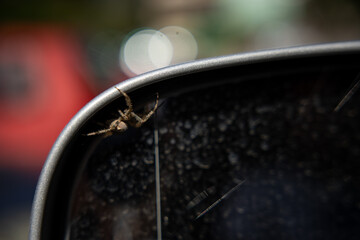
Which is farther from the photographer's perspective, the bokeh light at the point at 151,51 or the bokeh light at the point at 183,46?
the bokeh light at the point at 183,46

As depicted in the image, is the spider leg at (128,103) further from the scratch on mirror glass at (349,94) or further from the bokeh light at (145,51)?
the bokeh light at (145,51)

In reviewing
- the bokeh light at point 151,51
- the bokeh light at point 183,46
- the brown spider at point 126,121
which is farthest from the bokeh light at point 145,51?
the brown spider at point 126,121

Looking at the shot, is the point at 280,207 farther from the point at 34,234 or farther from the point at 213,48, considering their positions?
the point at 213,48

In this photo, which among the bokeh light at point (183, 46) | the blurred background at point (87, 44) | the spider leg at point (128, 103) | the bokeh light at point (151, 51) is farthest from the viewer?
the bokeh light at point (183, 46)

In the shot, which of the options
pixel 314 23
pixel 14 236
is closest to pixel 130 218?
pixel 14 236

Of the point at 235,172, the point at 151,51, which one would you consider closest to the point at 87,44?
the point at 235,172

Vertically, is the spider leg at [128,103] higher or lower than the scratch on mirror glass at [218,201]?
higher

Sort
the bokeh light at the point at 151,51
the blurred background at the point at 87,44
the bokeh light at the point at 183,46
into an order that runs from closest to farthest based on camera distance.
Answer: the blurred background at the point at 87,44 < the bokeh light at the point at 151,51 < the bokeh light at the point at 183,46

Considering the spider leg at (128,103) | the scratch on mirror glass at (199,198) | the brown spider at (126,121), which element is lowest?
the scratch on mirror glass at (199,198)
